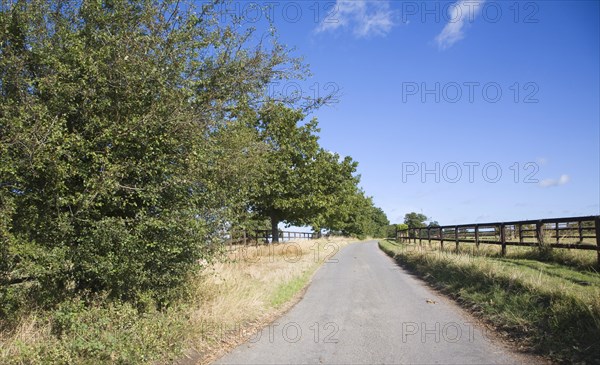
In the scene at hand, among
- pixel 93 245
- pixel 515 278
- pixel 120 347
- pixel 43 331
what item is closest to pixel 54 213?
pixel 93 245

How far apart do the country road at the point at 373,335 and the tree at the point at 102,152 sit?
2.35 m

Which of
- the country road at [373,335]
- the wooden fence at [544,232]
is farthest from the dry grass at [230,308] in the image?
the wooden fence at [544,232]

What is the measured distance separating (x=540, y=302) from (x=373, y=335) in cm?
318

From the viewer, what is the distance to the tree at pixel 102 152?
6.87 meters

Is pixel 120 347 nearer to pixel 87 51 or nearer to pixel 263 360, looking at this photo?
pixel 263 360

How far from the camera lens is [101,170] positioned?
23.8 ft

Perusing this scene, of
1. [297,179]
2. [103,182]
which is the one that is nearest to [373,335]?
[103,182]

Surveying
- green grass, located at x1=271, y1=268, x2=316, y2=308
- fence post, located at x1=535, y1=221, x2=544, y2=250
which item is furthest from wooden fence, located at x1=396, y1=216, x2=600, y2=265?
green grass, located at x1=271, y1=268, x2=316, y2=308

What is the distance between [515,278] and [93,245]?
8.44m

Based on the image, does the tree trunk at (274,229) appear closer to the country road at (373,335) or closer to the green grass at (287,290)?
the green grass at (287,290)

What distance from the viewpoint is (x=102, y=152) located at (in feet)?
24.3

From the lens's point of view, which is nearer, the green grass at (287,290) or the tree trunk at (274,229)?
the green grass at (287,290)

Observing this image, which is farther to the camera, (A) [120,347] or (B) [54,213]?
(B) [54,213]

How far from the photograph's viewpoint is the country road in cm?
625
